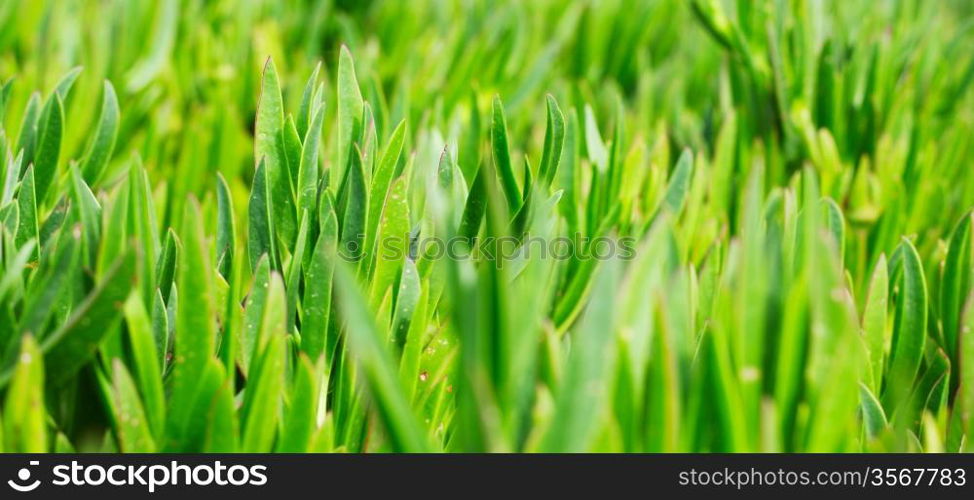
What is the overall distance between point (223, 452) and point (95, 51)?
0.82 meters

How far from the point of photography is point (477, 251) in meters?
0.68

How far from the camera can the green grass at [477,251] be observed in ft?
1.54

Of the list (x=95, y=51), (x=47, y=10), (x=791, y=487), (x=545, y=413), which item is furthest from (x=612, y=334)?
(x=47, y=10)

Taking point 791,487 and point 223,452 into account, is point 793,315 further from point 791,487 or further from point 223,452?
point 223,452

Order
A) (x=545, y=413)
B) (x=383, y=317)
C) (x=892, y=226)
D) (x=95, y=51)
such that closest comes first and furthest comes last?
(x=545, y=413) < (x=383, y=317) < (x=892, y=226) < (x=95, y=51)

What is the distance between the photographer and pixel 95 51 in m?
1.16

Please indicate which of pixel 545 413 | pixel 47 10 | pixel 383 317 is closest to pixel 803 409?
pixel 545 413

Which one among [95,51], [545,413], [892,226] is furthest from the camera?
[95,51]

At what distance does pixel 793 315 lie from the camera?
0.48 m

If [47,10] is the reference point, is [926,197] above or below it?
below

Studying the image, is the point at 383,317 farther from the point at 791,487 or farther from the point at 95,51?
the point at 95,51

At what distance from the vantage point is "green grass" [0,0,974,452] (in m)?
0.47

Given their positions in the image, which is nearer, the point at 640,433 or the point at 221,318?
the point at 640,433

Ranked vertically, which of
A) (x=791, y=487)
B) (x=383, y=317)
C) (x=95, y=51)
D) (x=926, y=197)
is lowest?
(x=791, y=487)
